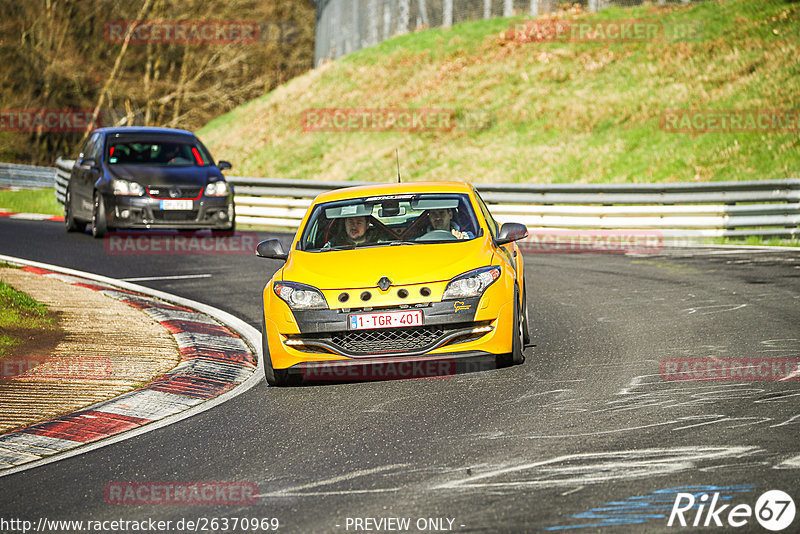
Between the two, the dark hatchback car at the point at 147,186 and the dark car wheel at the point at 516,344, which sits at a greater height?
the dark hatchback car at the point at 147,186

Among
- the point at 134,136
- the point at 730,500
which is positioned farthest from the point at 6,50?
the point at 730,500

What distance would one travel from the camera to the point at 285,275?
835 cm

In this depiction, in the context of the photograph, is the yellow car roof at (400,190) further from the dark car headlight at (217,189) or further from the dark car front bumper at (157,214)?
the dark car headlight at (217,189)

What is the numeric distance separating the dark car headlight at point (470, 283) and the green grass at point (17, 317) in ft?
12.6

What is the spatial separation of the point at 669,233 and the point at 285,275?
11791 mm

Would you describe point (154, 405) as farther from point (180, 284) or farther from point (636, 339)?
point (180, 284)

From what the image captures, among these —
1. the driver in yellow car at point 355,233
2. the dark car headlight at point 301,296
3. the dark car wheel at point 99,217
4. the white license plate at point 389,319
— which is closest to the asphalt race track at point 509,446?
the white license plate at point 389,319

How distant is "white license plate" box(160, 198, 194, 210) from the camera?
58.0 ft

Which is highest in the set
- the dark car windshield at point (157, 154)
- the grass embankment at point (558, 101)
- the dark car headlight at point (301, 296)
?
the grass embankment at point (558, 101)

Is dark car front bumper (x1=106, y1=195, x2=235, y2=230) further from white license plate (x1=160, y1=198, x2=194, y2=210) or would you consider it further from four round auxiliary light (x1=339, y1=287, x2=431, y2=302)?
four round auxiliary light (x1=339, y1=287, x2=431, y2=302)

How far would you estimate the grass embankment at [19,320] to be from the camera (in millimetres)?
9469

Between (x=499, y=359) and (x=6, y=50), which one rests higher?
(x=6, y=50)

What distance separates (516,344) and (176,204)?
1069 cm

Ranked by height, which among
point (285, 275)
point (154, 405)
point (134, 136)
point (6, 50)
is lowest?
point (154, 405)
